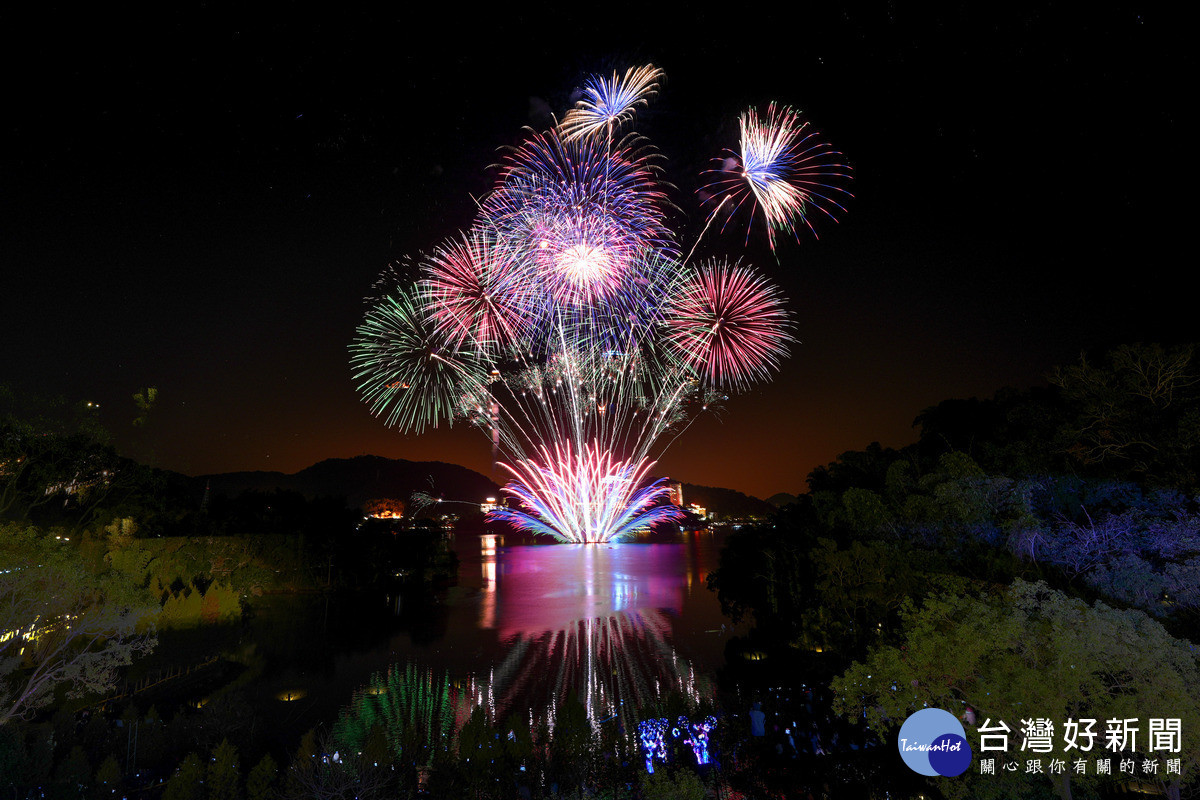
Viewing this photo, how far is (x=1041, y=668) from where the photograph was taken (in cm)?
955

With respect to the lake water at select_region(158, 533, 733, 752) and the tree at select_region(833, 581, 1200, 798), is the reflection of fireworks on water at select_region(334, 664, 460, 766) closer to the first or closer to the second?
the lake water at select_region(158, 533, 733, 752)

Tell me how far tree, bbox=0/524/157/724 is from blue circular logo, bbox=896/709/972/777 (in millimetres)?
17666

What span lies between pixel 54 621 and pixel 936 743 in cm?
2431

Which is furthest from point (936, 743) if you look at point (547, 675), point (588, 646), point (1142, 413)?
point (588, 646)

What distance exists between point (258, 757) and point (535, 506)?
28255mm

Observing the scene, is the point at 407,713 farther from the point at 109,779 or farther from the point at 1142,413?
the point at 1142,413

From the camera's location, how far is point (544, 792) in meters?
13.2

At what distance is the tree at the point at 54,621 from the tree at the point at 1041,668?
1786cm

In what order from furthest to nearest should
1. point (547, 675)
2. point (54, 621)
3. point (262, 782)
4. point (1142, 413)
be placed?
point (547, 675)
point (54, 621)
point (1142, 413)
point (262, 782)

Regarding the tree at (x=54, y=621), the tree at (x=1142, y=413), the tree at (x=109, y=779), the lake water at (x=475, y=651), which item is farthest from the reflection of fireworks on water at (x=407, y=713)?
the tree at (x=1142, y=413)

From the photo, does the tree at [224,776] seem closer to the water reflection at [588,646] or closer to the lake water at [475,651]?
the lake water at [475,651]

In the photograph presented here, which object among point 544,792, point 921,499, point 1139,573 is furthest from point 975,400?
point 544,792

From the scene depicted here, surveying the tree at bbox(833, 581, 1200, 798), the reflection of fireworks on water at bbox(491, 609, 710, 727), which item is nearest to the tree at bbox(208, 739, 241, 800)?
the reflection of fireworks on water at bbox(491, 609, 710, 727)

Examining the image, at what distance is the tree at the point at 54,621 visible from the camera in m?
15.3
